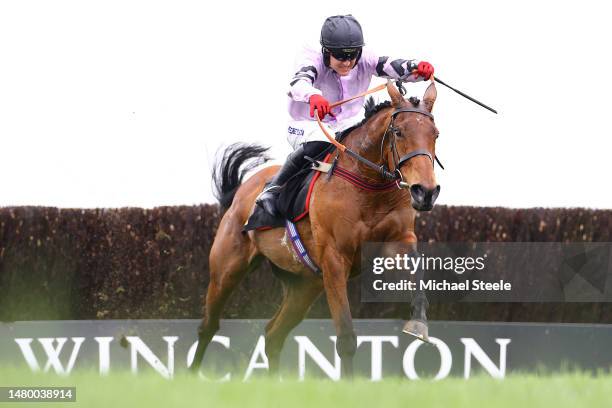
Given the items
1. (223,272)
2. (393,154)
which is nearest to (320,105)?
(393,154)

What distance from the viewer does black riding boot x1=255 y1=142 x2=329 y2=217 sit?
7543mm

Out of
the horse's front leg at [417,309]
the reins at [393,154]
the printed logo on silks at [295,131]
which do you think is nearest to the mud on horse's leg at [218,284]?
the printed logo on silks at [295,131]

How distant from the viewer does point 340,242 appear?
688 centimetres

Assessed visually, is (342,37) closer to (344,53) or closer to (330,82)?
(344,53)

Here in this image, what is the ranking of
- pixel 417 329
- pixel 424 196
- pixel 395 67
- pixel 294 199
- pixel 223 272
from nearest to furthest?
pixel 424 196 → pixel 417 329 → pixel 395 67 → pixel 294 199 → pixel 223 272

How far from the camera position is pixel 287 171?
25.1 feet

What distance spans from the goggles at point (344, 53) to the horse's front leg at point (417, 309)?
131 cm

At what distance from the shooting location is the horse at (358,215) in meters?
6.43

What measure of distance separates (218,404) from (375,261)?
1.90 metres

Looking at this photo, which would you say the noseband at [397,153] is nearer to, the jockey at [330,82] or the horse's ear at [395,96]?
the horse's ear at [395,96]

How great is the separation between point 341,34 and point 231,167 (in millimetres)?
2254

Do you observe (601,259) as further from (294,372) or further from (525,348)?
(294,372)

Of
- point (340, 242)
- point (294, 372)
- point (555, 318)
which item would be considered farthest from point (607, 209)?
point (340, 242)

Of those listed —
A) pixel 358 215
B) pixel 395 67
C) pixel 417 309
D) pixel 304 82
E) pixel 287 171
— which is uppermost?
pixel 395 67
